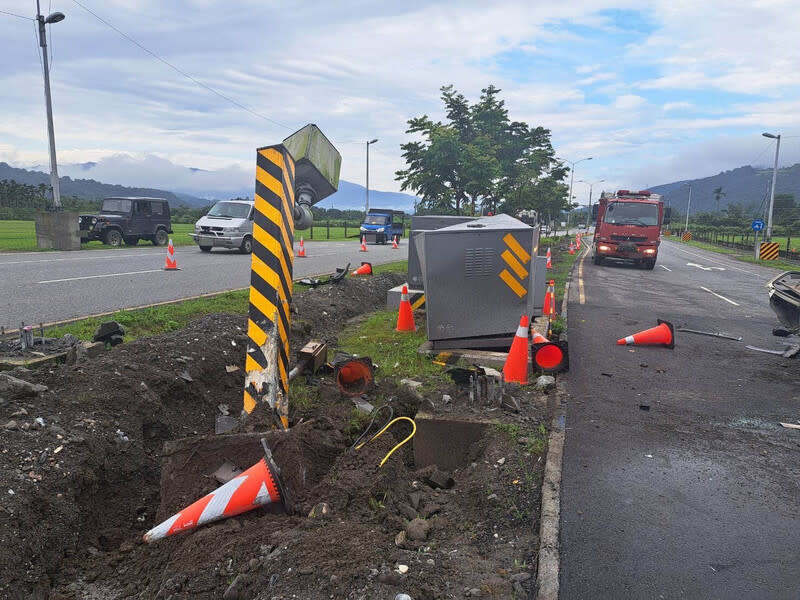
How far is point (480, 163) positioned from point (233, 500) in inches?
836

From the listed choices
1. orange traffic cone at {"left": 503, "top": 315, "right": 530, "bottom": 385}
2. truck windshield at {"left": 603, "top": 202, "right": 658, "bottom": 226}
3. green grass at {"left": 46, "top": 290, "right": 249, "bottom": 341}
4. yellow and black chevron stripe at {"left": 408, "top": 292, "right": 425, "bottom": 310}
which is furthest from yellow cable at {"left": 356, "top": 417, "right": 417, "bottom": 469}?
truck windshield at {"left": 603, "top": 202, "right": 658, "bottom": 226}

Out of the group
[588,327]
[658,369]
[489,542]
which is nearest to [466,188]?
[588,327]

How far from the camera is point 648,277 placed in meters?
20.8

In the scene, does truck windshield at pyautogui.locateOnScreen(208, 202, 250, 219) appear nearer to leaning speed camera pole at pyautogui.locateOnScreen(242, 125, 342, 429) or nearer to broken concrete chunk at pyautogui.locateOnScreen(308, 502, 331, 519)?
leaning speed camera pole at pyautogui.locateOnScreen(242, 125, 342, 429)

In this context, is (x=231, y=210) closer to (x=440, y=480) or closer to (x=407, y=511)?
(x=440, y=480)

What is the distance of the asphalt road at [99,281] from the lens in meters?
8.21

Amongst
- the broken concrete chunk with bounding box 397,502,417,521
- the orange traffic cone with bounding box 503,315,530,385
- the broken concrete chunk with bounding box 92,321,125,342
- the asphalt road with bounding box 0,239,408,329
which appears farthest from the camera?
the asphalt road with bounding box 0,239,408,329

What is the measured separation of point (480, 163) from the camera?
906 inches

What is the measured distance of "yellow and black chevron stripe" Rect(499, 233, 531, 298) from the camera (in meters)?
6.73

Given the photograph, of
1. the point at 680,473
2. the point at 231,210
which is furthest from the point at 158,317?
the point at 231,210

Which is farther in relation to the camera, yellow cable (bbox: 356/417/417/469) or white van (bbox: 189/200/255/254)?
white van (bbox: 189/200/255/254)

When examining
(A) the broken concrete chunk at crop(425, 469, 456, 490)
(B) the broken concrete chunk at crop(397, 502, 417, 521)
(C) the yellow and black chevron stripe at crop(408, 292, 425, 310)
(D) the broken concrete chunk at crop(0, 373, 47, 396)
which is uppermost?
(D) the broken concrete chunk at crop(0, 373, 47, 396)

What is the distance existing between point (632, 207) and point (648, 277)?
486 cm

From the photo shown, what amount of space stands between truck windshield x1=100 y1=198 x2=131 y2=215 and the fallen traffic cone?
23289 mm
